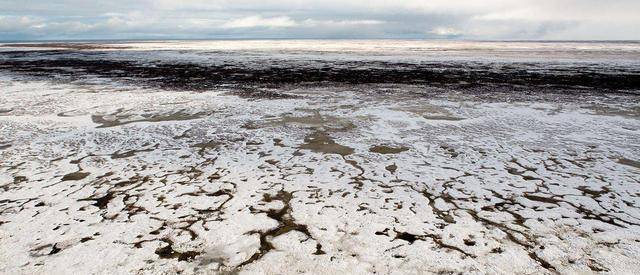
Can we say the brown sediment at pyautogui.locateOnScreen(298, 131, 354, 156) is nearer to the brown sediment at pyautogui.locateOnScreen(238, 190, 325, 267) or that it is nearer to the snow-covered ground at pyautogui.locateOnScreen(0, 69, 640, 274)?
the snow-covered ground at pyautogui.locateOnScreen(0, 69, 640, 274)

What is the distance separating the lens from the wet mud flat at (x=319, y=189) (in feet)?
10.5

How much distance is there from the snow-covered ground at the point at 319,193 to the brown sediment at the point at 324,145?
49mm

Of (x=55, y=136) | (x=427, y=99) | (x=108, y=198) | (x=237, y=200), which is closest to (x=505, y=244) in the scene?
(x=237, y=200)

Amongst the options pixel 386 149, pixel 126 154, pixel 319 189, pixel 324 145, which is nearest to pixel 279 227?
Answer: pixel 319 189

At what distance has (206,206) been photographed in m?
4.08

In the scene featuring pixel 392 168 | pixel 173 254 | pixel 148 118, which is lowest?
pixel 173 254

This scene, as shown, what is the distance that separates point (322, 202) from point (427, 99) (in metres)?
7.29

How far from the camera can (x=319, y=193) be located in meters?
4.43

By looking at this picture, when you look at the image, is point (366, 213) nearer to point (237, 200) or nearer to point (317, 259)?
point (317, 259)

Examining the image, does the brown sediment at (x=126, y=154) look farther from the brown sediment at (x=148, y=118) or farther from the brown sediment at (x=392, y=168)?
the brown sediment at (x=392, y=168)

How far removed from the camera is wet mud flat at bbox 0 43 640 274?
3188mm

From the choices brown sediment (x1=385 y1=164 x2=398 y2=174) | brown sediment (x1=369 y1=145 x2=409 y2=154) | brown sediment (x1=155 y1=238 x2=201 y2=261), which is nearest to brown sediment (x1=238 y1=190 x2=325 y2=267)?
brown sediment (x1=155 y1=238 x2=201 y2=261)

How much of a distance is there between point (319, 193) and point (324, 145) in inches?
78.5

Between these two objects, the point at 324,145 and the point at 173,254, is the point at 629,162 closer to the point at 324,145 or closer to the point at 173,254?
the point at 324,145
